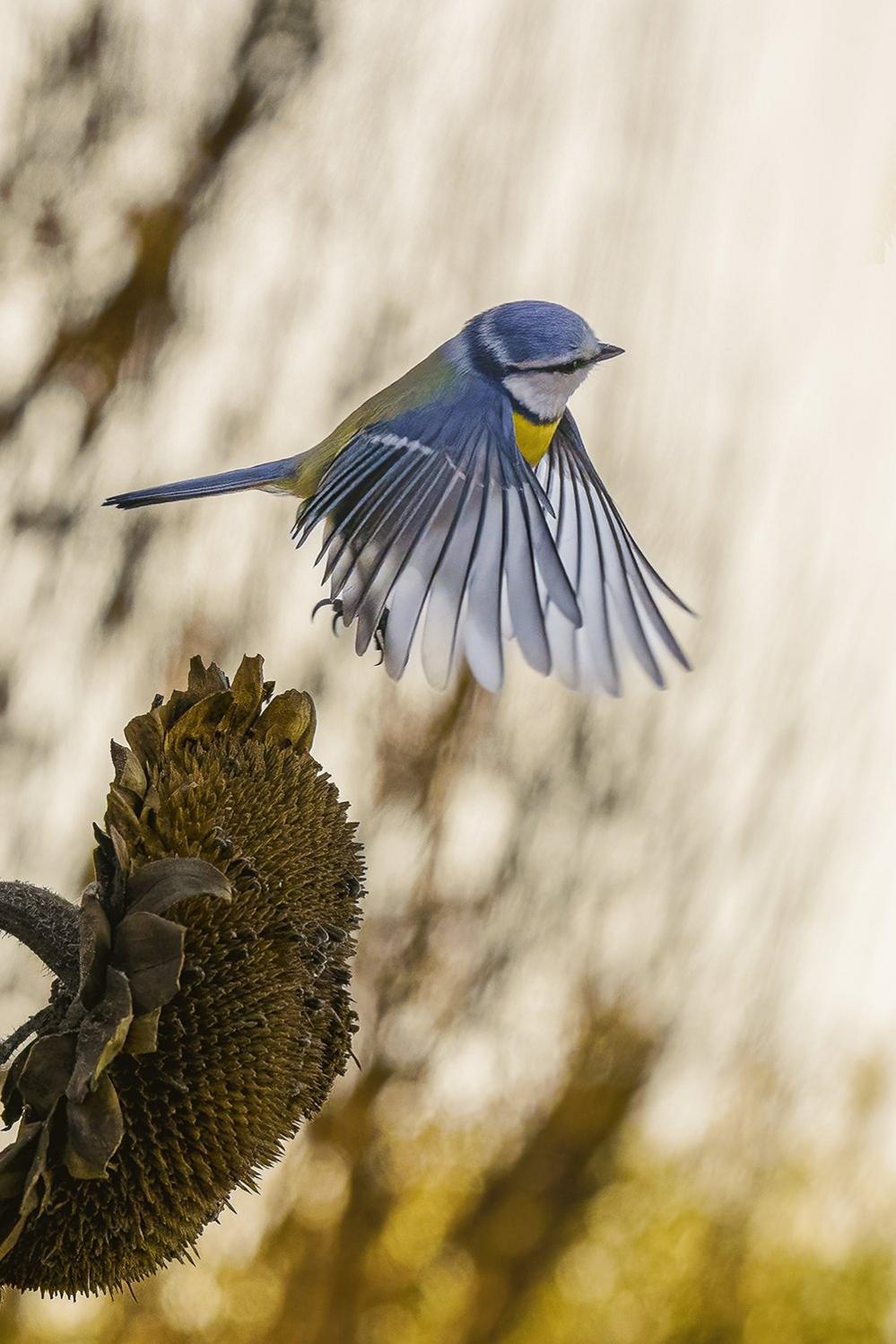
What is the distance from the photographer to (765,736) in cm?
80

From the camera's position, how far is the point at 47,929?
0.29 meters

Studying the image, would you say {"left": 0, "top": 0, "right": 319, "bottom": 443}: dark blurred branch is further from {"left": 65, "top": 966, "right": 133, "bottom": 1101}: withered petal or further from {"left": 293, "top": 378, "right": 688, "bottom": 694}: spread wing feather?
{"left": 65, "top": 966, "right": 133, "bottom": 1101}: withered petal

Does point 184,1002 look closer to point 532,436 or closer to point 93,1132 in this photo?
point 93,1132

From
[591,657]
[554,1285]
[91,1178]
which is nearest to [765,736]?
[554,1285]

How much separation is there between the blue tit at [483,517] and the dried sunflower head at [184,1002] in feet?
0.16

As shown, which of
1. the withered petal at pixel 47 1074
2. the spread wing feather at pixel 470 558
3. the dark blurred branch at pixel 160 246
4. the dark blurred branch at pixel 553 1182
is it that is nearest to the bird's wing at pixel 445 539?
the spread wing feather at pixel 470 558

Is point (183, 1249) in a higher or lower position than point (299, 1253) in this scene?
A: higher

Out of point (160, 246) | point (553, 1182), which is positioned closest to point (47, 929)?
point (160, 246)

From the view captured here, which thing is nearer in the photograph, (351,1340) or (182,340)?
(182,340)

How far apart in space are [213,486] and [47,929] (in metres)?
0.19

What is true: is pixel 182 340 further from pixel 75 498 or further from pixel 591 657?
pixel 591 657

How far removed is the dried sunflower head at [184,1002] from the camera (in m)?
0.27

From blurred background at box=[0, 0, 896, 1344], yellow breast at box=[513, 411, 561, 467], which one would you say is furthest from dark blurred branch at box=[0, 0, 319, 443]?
yellow breast at box=[513, 411, 561, 467]

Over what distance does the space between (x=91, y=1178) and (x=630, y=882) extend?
1.85 feet
